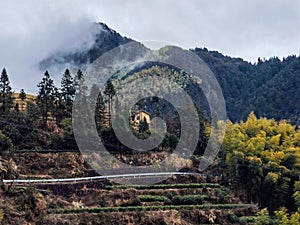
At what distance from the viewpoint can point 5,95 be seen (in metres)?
31.5

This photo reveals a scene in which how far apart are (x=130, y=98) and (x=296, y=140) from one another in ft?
81.1

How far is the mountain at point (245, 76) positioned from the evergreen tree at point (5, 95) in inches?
1271

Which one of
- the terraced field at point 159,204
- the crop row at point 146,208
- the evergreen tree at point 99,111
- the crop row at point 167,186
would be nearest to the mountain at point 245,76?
the evergreen tree at point 99,111

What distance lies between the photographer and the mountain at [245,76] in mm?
71438

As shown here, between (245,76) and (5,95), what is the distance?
245 ft

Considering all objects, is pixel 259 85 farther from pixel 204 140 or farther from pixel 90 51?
pixel 204 140

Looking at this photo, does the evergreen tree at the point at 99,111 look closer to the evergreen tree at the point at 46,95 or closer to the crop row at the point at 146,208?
the evergreen tree at the point at 46,95

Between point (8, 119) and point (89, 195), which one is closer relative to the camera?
point (89, 195)

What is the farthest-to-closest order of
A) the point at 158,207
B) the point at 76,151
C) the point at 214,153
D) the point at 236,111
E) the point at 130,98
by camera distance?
the point at 236,111 → the point at 130,98 → the point at 214,153 → the point at 76,151 → the point at 158,207

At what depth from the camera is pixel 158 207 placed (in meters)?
24.8

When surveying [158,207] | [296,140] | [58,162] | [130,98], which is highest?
[130,98]

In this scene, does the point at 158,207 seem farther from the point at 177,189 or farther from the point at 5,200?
the point at 5,200

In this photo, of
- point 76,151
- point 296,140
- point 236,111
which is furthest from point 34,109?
point 236,111

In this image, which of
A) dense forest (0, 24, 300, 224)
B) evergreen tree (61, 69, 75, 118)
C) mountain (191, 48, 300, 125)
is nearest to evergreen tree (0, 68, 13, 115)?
dense forest (0, 24, 300, 224)
